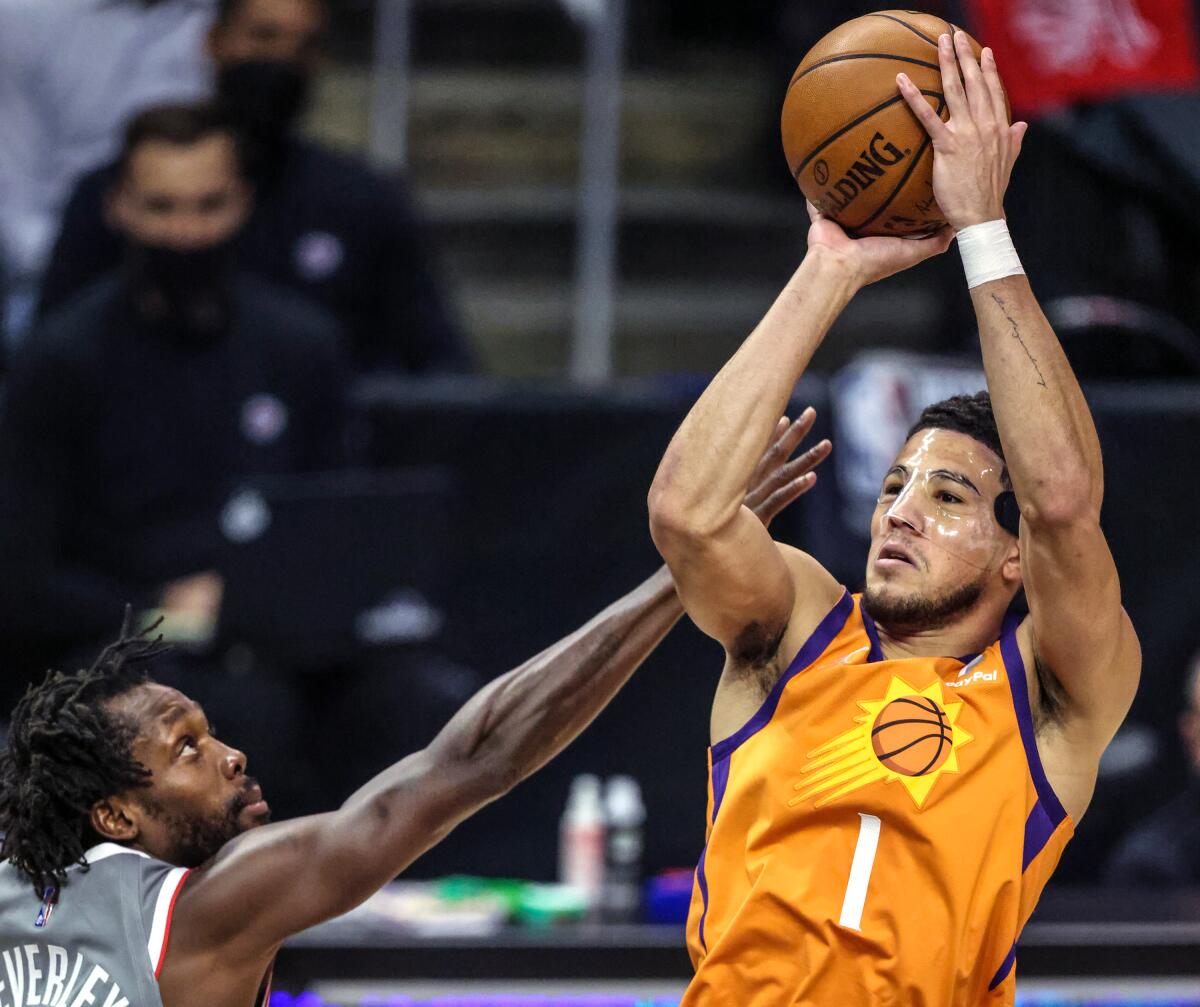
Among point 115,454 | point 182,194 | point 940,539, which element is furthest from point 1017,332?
point 182,194

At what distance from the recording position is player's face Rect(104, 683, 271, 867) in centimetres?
356

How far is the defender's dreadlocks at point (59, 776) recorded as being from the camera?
3.48 metres

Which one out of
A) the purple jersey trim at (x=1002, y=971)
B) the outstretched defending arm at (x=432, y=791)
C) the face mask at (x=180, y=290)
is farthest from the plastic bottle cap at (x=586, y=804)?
the purple jersey trim at (x=1002, y=971)


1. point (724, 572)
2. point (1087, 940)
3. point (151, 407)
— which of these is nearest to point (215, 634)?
point (151, 407)

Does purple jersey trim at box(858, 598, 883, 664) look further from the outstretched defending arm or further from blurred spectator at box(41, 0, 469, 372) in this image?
blurred spectator at box(41, 0, 469, 372)

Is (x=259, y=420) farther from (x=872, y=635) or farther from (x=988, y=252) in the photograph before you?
(x=988, y=252)

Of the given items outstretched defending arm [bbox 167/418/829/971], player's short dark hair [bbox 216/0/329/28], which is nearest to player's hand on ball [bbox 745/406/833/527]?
outstretched defending arm [bbox 167/418/829/971]

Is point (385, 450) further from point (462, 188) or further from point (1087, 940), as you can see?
point (462, 188)

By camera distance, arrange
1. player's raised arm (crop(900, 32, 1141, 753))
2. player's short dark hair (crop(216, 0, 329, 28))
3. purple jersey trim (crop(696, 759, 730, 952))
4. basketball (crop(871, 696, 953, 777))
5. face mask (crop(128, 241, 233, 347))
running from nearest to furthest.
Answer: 1. player's raised arm (crop(900, 32, 1141, 753))
2. basketball (crop(871, 696, 953, 777))
3. purple jersey trim (crop(696, 759, 730, 952))
4. face mask (crop(128, 241, 233, 347))
5. player's short dark hair (crop(216, 0, 329, 28))

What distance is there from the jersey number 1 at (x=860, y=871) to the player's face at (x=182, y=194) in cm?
361

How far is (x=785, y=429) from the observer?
3564 mm

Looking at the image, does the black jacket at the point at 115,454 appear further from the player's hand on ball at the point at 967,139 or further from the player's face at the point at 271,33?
the player's hand on ball at the point at 967,139

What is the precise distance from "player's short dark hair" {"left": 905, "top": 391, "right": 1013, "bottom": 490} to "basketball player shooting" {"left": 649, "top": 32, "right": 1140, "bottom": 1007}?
99 millimetres

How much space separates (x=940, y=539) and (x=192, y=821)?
4.66 feet
